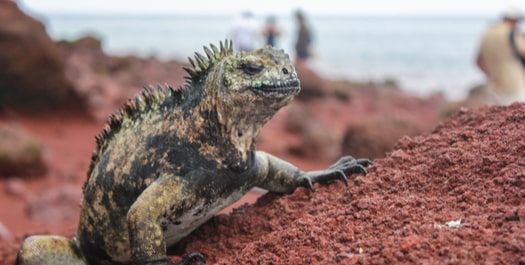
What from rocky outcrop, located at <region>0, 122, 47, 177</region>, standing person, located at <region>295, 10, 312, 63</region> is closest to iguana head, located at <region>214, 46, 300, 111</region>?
rocky outcrop, located at <region>0, 122, 47, 177</region>

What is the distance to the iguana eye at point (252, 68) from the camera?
10.4 ft

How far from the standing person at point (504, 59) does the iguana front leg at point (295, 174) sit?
194 inches

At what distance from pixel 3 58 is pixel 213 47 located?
1151 cm

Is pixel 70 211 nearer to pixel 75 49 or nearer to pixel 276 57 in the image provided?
pixel 276 57

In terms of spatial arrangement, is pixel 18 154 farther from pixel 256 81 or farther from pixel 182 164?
pixel 256 81

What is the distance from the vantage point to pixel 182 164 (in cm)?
334

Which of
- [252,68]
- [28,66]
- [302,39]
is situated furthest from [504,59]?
[302,39]

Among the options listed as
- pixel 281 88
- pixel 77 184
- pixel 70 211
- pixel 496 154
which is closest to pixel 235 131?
pixel 281 88

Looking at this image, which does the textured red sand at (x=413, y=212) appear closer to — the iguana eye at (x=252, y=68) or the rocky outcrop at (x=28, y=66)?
the iguana eye at (x=252, y=68)

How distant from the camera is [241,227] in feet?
12.2

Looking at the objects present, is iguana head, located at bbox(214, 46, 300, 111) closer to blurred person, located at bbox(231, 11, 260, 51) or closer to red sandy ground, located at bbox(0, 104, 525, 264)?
red sandy ground, located at bbox(0, 104, 525, 264)

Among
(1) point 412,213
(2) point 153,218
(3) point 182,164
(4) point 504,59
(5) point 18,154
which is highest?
(5) point 18,154

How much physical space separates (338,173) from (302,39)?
658 inches

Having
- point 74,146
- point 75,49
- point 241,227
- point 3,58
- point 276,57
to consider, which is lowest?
point 241,227
